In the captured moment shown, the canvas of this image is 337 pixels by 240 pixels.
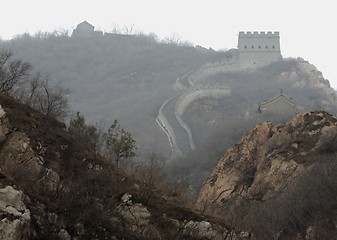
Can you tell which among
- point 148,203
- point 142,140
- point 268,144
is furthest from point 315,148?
point 142,140

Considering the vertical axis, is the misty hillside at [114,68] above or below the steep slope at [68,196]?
above

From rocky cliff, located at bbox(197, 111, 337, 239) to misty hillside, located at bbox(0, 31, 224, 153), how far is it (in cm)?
2711

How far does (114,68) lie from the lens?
8644 centimetres

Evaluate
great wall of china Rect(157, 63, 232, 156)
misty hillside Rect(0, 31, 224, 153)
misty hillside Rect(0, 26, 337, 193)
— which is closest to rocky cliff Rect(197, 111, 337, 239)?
misty hillside Rect(0, 26, 337, 193)

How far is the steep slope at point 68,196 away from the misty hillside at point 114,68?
35426 mm

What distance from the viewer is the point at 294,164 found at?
1881cm

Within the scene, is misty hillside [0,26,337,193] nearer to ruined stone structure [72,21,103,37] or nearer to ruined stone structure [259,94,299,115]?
ruined stone structure [259,94,299,115]

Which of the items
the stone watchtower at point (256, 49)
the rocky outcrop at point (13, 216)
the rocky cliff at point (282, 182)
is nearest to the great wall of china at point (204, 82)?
the stone watchtower at point (256, 49)

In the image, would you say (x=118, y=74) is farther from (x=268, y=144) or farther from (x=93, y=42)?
(x=268, y=144)

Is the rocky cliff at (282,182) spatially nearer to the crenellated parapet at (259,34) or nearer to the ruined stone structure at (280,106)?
the ruined stone structure at (280,106)

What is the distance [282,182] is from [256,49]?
199 feet

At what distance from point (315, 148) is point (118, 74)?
65607mm

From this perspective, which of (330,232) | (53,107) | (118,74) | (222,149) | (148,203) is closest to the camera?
(148,203)

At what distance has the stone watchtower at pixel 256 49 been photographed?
76750 millimetres
